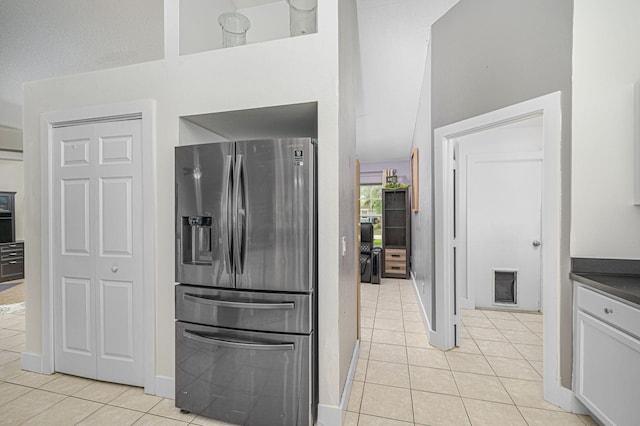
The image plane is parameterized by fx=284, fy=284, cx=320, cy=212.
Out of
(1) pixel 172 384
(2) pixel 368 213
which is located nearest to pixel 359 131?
(2) pixel 368 213

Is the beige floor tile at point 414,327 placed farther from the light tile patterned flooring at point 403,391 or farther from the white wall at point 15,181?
the white wall at point 15,181

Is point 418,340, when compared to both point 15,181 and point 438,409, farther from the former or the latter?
point 15,181

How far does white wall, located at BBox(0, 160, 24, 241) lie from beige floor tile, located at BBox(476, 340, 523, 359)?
8424mm

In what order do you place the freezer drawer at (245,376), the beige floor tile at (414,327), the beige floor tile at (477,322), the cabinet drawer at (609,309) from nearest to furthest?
the cabinet drawer at (609,309)
the freezer drawer at (245,376)
the beige floor tile at (414,327)
the beige floor tile at (477,322)

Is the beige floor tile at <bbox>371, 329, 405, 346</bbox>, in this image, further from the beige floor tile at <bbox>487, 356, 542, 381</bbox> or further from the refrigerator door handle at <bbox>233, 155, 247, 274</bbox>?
the refrigerator door handle at <bbox>233, 155, 247, 274</bbox>

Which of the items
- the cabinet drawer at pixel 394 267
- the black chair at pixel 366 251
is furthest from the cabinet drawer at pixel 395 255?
the black chair at pixel 366 251

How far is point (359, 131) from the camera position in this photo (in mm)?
5375

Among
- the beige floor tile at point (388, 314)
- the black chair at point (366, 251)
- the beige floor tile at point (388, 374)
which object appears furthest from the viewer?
the black chair at point (366, 251)

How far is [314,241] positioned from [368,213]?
5726mm

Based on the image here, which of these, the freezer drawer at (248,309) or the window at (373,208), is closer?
the freezer drawer at (248,309)

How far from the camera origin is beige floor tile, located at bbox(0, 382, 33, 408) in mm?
2000

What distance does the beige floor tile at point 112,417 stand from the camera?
1764 mm

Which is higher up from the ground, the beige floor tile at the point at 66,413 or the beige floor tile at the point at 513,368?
the beige floor tile at the point at 66,413

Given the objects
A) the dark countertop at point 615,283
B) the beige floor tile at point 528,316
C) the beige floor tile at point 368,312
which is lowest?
the beige floor tile at point 368,312
